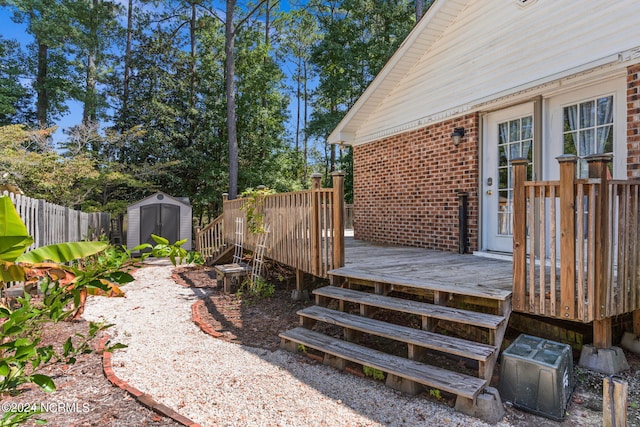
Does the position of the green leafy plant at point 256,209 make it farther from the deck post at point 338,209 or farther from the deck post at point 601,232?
the deck post at point 601,232

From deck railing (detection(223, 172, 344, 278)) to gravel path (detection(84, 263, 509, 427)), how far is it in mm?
1303

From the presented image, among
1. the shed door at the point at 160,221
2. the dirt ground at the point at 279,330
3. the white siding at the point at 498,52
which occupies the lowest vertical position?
the dirt ground at the point at 279,330

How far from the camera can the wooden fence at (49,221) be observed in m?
5.28

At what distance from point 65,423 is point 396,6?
66.8ft

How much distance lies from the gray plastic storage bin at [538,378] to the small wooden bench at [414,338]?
16 cm

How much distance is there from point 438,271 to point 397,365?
4.91ft

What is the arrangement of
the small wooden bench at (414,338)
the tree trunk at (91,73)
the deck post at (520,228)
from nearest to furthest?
the small wooden bench at (414,338) → the deck post at (520,228) → the tree trunk at (91,73)

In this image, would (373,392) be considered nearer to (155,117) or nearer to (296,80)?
(155,117)

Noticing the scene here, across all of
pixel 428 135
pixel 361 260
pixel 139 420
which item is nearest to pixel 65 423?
pixel 139 420

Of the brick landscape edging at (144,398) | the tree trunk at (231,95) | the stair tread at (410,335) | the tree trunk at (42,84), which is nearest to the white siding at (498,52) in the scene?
the stair tread at (410,335)

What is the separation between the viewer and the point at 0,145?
33.5ft

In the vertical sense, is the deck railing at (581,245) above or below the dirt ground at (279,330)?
above

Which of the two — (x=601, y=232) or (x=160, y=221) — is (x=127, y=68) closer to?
(x=160, y=221)

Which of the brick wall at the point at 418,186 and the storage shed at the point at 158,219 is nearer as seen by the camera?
the brick wall at the point at 418,186
